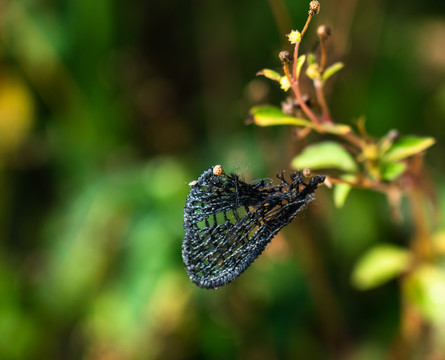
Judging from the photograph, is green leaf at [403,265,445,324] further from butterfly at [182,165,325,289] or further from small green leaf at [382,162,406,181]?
butterfly at [182,165,325,289]

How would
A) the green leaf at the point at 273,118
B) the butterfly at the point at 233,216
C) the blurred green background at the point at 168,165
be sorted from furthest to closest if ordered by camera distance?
1. the blurred green background at the point at 168,165
2. the green leaf at the point at 273,118
3. the butterfly at the point at 233,216

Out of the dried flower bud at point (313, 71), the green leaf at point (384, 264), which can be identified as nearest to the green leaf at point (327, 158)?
the dried flower bud at point (313, 71)

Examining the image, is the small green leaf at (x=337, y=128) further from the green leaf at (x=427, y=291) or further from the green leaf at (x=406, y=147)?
the green leaf at (x=427, y=291)

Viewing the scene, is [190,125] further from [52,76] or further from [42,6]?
[42,6]

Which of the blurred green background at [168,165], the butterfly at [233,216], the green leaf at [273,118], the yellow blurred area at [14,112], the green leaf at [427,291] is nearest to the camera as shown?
the butterfly at [233,216]

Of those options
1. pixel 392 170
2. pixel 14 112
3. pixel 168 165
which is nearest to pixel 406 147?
pixel 392 170

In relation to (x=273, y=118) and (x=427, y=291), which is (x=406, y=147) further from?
(x=427, y=291)
